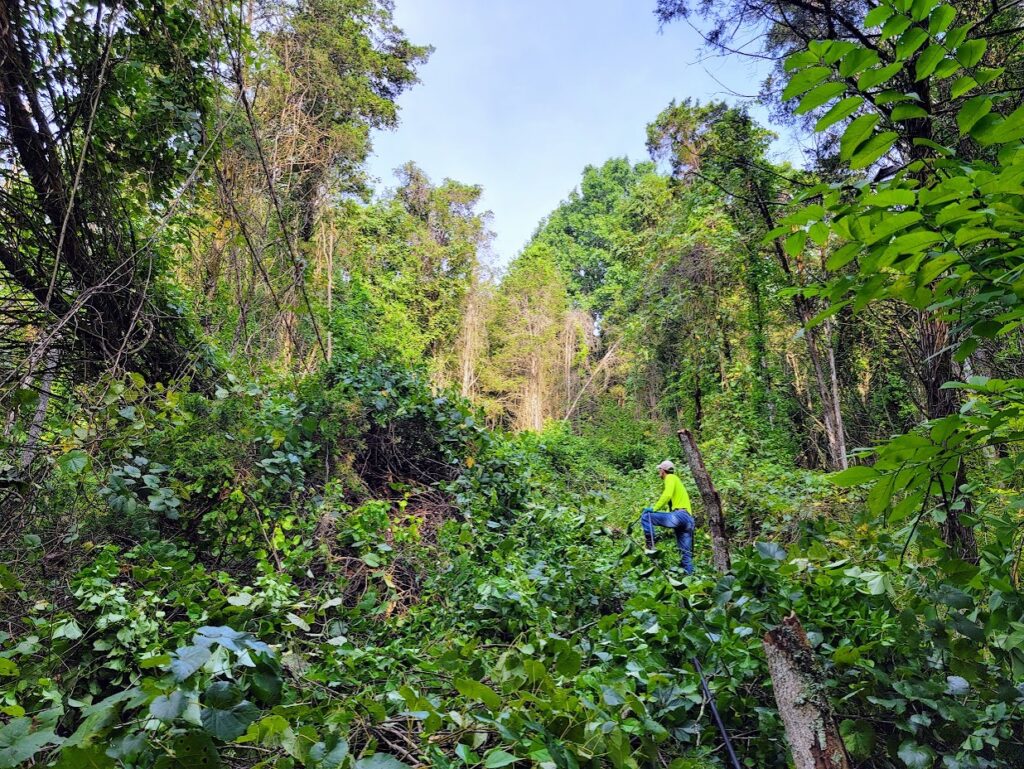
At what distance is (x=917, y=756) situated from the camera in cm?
127

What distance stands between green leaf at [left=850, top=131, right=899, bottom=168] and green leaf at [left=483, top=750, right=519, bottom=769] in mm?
1407

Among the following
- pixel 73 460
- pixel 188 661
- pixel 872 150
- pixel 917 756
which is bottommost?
pixel 917 756

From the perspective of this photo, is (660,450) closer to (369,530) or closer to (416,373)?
(416,373)

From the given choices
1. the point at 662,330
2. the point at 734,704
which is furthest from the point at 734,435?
the point at 734,704

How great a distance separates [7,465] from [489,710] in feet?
7.34

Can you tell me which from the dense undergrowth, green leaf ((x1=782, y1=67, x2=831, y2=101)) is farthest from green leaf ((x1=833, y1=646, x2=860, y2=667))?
green leaf ((x1=782, y1=67, x2=831, y2=101))

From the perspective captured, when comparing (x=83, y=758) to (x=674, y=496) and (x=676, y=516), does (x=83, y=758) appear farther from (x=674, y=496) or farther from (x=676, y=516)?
(x=674, y=496)

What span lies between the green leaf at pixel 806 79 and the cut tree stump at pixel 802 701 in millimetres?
1447

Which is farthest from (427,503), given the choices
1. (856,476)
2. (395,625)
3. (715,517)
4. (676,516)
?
(856,476)

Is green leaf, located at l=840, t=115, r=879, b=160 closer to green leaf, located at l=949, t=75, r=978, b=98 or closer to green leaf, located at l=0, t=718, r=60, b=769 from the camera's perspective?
green leaf, located at l=949, t=75, r=978, b=98

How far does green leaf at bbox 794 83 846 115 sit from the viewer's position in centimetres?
98

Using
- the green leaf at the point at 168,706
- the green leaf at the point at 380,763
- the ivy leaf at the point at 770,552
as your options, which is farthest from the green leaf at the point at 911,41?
the green leaf at the point at 168,706

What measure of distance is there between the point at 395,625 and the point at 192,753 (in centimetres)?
229

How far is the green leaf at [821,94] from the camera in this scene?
98 centimetres
